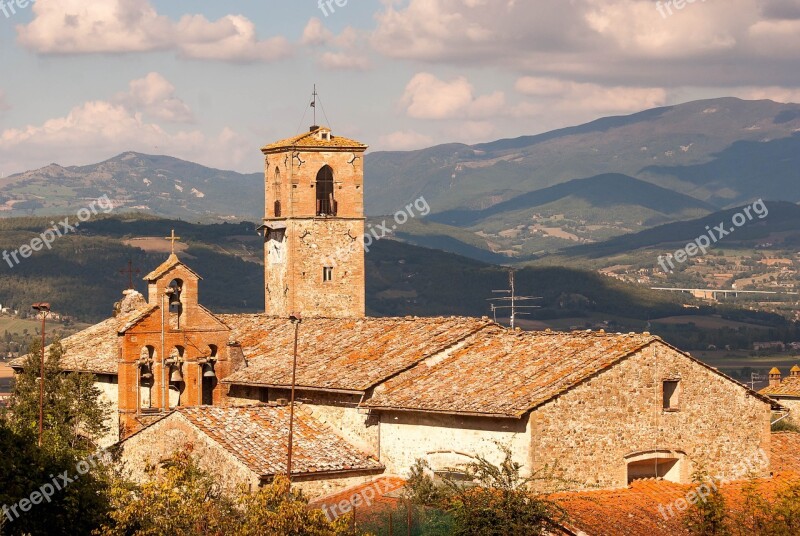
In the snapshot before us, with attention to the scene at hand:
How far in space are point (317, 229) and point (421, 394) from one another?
1566 cm

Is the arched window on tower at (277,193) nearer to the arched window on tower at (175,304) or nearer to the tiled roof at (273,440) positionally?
the arched window on tower at (175,304)

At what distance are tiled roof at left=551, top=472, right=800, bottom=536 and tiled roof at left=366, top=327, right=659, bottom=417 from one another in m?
2.28

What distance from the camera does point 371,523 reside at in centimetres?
3053

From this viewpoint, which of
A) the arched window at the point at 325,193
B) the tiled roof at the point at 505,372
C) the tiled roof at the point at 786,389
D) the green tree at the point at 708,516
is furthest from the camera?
the arched window at the point at 325,193

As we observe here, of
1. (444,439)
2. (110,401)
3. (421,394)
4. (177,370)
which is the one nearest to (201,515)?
(444,439)

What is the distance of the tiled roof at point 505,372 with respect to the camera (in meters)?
31.5

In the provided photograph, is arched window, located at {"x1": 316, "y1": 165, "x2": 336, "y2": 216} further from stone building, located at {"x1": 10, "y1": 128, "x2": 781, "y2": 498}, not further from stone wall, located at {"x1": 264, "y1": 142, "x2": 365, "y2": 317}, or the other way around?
stone building, located at {"x1": 10, "y1": 128, "x2": 781, "y2": 498}

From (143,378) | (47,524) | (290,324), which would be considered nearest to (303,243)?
(290,324)

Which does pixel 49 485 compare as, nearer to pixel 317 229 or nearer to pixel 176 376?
pixel 176 376

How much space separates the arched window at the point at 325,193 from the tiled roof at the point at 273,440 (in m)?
13.7

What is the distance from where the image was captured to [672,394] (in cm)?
3294

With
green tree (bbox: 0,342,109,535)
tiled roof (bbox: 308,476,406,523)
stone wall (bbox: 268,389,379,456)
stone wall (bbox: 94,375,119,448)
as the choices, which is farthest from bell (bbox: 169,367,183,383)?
tiled roof (bbox: 308,476,406,523)

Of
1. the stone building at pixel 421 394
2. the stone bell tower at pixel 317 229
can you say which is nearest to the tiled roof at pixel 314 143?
the stone bell tower at pixel 317 229

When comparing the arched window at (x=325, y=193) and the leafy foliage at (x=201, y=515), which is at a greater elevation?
the arched window at (x=325, y=193)
